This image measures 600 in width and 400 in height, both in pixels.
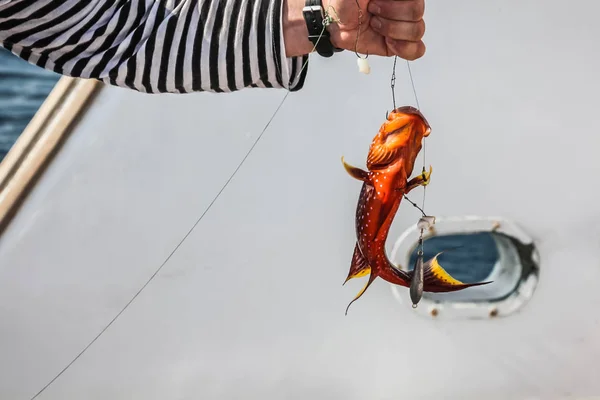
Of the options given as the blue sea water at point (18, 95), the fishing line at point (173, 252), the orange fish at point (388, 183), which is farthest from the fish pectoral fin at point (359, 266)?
the blue sea water at point (18, 95)

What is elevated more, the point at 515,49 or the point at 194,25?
the point at 194,25

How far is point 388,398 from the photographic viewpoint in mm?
1494

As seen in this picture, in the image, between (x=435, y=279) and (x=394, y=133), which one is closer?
(x=394, y=133)

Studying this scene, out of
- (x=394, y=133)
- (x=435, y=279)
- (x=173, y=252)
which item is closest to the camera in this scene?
(x=394, y=133)

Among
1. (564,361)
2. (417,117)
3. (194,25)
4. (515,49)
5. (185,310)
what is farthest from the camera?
(564,361)

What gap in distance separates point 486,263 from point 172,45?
3.23 ft

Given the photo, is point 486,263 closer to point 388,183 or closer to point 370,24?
point 388,183

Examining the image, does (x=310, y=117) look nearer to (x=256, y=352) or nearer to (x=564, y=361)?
(x=256, y=352)

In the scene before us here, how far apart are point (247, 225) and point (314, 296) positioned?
0.22 metres

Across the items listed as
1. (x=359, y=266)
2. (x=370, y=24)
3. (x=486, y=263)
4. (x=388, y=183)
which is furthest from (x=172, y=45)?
(x=486, y=263)

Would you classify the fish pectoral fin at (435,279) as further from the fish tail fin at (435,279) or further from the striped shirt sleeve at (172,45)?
the striped shirt sleeve at (172,45)

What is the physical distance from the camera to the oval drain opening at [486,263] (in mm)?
1406

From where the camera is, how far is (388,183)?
1.05 metres

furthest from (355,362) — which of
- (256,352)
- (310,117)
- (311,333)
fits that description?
(310,117)
